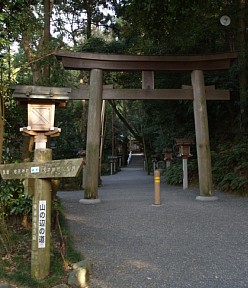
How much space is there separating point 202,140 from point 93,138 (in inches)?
139

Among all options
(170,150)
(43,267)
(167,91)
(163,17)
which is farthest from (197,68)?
(170,150)

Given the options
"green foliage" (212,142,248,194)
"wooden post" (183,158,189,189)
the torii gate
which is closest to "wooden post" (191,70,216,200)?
the torii gate

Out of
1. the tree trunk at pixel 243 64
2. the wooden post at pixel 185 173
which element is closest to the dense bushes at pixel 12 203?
the wooden post at pixel 185 173

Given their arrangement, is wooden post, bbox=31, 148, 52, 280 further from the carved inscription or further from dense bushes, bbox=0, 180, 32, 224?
dense bushes, bbox=0, 180, 32, 224

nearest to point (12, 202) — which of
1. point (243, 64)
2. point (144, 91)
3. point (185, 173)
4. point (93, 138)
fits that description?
point (93, 138)

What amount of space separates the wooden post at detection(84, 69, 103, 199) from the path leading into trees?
2.54 feet

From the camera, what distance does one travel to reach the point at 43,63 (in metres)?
10.3

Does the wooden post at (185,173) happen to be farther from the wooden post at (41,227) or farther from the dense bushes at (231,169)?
the wooden post at (41,227)

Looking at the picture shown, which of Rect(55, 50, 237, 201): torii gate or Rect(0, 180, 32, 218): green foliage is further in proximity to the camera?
Rect(55, 50, 237, 201): torii gate

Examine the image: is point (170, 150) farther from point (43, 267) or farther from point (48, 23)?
point (43, 267)

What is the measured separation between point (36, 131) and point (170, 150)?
14.9m

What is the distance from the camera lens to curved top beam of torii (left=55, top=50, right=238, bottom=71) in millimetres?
10125

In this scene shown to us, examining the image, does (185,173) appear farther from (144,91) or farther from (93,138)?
(93,138)

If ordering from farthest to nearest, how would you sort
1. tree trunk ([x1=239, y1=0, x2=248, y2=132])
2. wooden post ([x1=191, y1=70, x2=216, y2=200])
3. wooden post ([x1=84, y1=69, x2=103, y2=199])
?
tree trunk ([x1=239, y1=0, x2=248, y2=132])
wooden post ([x1=191, y1=70, x2=216, y2=200])
wooden post ([x1=84, y1=69, x2=103, y2=199])
